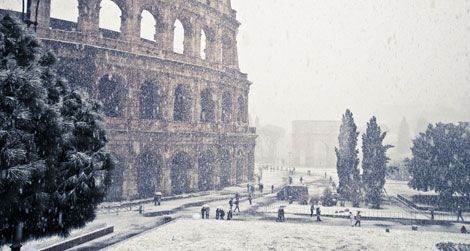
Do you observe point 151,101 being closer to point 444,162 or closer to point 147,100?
point 147,100

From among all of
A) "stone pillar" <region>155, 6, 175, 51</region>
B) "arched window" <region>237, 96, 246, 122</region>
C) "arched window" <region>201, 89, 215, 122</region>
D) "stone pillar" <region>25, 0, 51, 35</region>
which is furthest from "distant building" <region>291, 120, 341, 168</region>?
"stone pillar" <region>25, 0, 51, 35</region>

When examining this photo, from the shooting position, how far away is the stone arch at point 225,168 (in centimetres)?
3513

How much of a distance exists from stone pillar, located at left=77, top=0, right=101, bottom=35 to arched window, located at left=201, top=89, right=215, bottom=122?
1159 cm

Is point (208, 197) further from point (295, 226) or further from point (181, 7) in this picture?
point (181, 7)

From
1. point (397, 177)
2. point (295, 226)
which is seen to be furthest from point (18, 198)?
point (397, 177)

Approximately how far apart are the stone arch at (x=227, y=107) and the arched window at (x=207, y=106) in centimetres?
291

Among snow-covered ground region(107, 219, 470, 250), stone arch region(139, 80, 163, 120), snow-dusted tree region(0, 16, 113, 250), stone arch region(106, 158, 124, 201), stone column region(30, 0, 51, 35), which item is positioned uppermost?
stone column region(30, 0, 51, 35)

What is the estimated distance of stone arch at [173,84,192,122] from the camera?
3084 cm

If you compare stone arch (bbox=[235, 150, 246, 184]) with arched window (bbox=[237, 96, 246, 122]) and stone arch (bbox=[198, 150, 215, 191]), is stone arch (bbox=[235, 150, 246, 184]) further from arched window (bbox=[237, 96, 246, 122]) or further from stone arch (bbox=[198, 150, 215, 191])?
stone arch (bbox=[198, 150, 215, 191])

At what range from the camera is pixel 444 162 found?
2836 centimetres

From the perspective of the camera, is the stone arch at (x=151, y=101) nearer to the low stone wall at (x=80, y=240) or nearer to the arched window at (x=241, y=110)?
the arched window at (x=241, y=110)

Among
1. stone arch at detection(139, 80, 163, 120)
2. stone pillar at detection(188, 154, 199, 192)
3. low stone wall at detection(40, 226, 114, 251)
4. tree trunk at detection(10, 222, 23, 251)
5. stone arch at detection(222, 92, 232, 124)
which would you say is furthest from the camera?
stone arch at detection(222, 92, 232, 124)

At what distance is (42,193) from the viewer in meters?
8.55

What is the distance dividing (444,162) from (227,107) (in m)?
20.1
